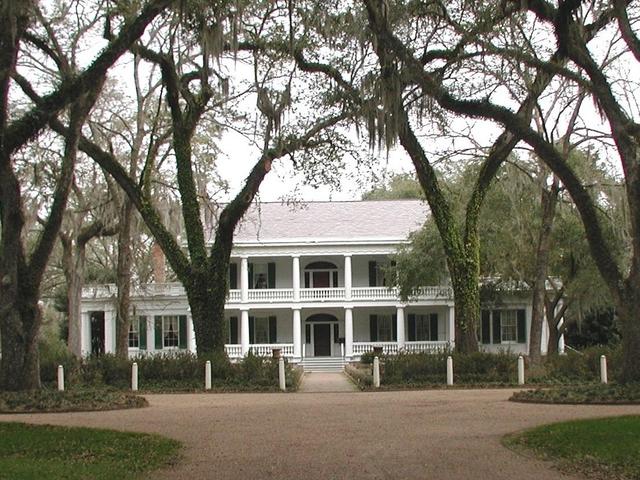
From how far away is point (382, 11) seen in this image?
55.9 feet

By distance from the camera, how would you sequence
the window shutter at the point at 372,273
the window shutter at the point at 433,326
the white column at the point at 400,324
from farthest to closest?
1. the window shutter at the point at 372,273
2. the window shutter at the point at 433,326
3. the white column at the point at 400,324

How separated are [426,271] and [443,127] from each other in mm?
14009

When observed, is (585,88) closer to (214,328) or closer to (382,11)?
(382,11)

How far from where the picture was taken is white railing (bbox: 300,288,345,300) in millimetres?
43000

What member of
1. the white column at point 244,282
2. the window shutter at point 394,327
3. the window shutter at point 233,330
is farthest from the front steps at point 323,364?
the window shutter at point 233,330

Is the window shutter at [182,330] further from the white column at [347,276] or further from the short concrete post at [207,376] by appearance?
the short concrete post at [207,376]

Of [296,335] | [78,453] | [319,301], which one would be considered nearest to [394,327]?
[319,301]

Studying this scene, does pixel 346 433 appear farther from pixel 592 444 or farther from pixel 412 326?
pixel 412 326

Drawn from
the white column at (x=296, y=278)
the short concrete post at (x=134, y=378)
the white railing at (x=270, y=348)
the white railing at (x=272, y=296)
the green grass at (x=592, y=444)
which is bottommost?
the white railing at (x=270, y=348)

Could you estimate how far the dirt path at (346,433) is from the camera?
962 centimetres

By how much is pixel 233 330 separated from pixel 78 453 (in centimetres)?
3495

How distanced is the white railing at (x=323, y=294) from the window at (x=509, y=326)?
818cm

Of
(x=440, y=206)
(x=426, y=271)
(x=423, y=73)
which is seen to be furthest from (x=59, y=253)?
(x=423, y=73)

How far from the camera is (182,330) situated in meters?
45.2
